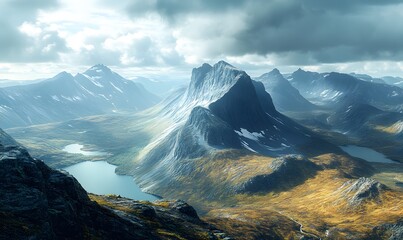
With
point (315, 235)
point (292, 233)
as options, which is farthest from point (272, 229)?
point (315, 235)

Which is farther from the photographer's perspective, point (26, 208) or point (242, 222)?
point (242, 222)

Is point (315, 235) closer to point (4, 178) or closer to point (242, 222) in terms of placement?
point (242, 222)

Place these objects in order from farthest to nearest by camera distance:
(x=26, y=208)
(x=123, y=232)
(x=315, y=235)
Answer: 1. (x=315, y=235)
2. (x=123, y=232)
3. (x=26, y=208)

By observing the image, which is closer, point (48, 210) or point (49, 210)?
point (48, 210)

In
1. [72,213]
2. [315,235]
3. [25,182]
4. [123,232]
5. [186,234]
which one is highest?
[25,182]
